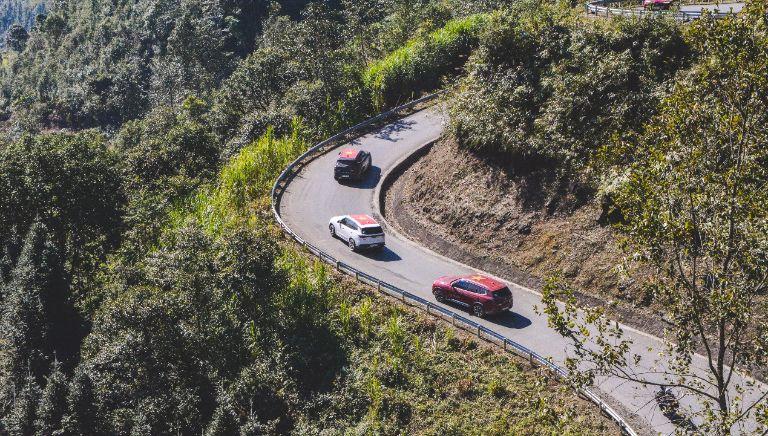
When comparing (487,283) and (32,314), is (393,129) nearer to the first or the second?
(487,283)

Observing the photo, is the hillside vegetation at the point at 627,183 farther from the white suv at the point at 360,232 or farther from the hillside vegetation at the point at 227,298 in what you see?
the hillside vegetation at the point at 227,298

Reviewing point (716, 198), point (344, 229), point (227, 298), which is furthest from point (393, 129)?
point (716, 198)

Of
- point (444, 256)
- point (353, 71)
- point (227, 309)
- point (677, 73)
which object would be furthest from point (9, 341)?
point (677, 73)

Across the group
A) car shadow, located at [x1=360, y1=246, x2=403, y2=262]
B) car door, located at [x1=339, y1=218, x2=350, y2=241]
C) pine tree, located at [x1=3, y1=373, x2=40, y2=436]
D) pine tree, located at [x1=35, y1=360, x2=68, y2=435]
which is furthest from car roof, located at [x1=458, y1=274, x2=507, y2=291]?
pine tree, located at [x1=3, y1=373, x2=40, y2=436]

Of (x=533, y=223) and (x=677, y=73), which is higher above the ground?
(x=677, y=73)

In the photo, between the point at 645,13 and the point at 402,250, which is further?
the point at 402,250

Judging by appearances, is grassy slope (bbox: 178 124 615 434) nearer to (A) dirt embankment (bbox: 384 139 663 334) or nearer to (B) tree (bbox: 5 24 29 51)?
(A) dirt embankment (bbox: 384 139 663 334)

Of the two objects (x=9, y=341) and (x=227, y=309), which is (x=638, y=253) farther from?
(x=9, y=341)
